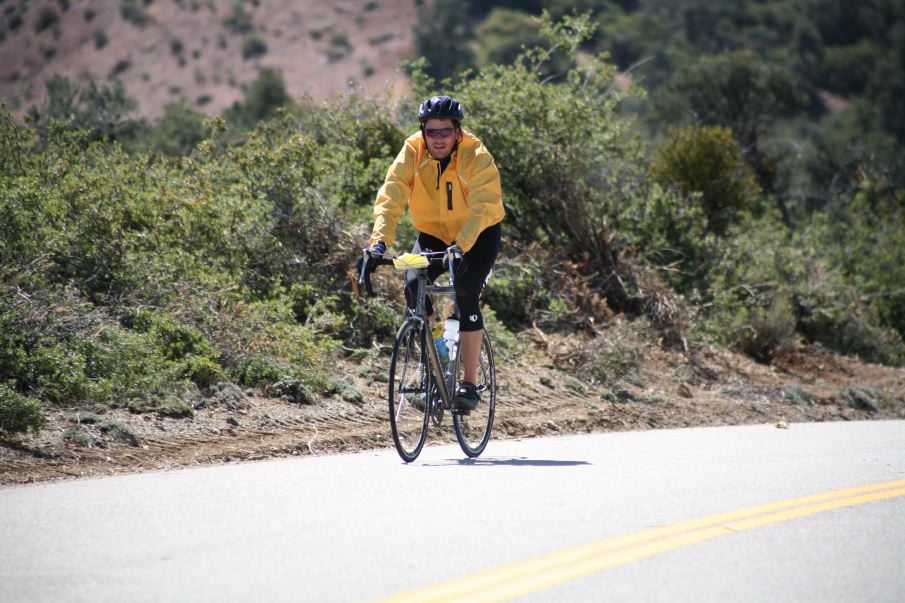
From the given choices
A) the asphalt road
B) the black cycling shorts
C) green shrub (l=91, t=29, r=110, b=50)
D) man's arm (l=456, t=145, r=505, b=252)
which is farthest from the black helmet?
green shrub (l=91, t=29, r=110, b=50)

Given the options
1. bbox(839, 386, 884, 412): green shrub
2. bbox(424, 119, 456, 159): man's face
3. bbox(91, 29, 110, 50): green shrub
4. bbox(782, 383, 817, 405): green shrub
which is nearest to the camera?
bbox(424, 119, 456, 159): man's face

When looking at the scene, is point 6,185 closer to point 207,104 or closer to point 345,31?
point 207,104

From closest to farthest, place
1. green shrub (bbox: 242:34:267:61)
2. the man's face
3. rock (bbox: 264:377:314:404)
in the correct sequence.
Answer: the man's face, rock (bbox: 264:377:314:404), green shrub (bbox: 242:34:267:61)

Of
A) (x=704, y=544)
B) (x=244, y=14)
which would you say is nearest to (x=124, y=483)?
(x=704, y=544)

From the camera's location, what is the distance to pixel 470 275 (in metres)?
7.56

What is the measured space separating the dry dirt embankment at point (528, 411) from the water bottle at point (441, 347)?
1.17m

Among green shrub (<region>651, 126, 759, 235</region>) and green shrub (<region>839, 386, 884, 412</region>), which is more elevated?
green shrub (<region>651, 126, 759, 235</region>)

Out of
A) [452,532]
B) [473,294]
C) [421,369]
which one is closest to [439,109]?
[473,294]

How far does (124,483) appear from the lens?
6.25 meters

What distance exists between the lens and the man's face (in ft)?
24.2

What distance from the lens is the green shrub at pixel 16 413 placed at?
6957 millimetres

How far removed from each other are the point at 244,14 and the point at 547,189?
93871 millimetres

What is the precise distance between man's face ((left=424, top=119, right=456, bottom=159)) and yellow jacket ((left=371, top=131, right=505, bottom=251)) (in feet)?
0.36

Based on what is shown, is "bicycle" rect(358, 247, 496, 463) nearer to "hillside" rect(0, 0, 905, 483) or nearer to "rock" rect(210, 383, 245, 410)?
"hillside" rect(0, 0, 905, 483)
